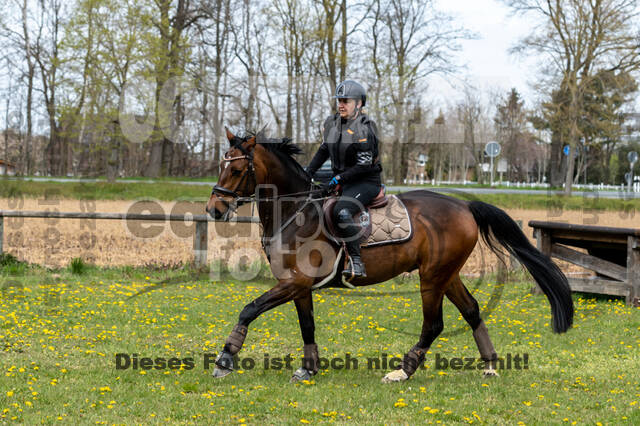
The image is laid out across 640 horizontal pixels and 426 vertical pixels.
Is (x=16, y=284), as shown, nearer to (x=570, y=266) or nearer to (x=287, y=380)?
(x=287, y=380)

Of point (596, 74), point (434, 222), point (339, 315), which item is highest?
point (596, 74)

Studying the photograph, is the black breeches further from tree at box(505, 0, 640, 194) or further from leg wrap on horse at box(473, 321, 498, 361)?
tree at box(505, 0, 640, 194)

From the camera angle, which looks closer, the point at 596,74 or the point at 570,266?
the point at 570,266

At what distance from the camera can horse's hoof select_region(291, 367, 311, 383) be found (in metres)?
5.80

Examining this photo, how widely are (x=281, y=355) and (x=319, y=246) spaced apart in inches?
66.6

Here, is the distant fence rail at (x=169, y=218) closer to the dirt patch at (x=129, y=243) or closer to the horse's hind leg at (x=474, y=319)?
the dirt patch at (x=129, y=243)

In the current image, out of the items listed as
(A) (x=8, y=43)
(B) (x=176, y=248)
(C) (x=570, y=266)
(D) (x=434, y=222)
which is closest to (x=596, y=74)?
(C) (x=570, y=266)

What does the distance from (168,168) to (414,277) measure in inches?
1084

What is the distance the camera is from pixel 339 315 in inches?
357

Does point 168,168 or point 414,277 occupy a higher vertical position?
point 168,168

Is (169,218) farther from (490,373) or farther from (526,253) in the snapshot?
(490,373)

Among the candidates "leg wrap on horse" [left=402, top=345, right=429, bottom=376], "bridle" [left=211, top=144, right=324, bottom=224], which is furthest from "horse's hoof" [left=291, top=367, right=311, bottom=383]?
"bridle" [left=211, top=144, right=324, bottom=224]

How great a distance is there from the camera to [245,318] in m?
5.62

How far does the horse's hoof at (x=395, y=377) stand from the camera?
19.2 feet
